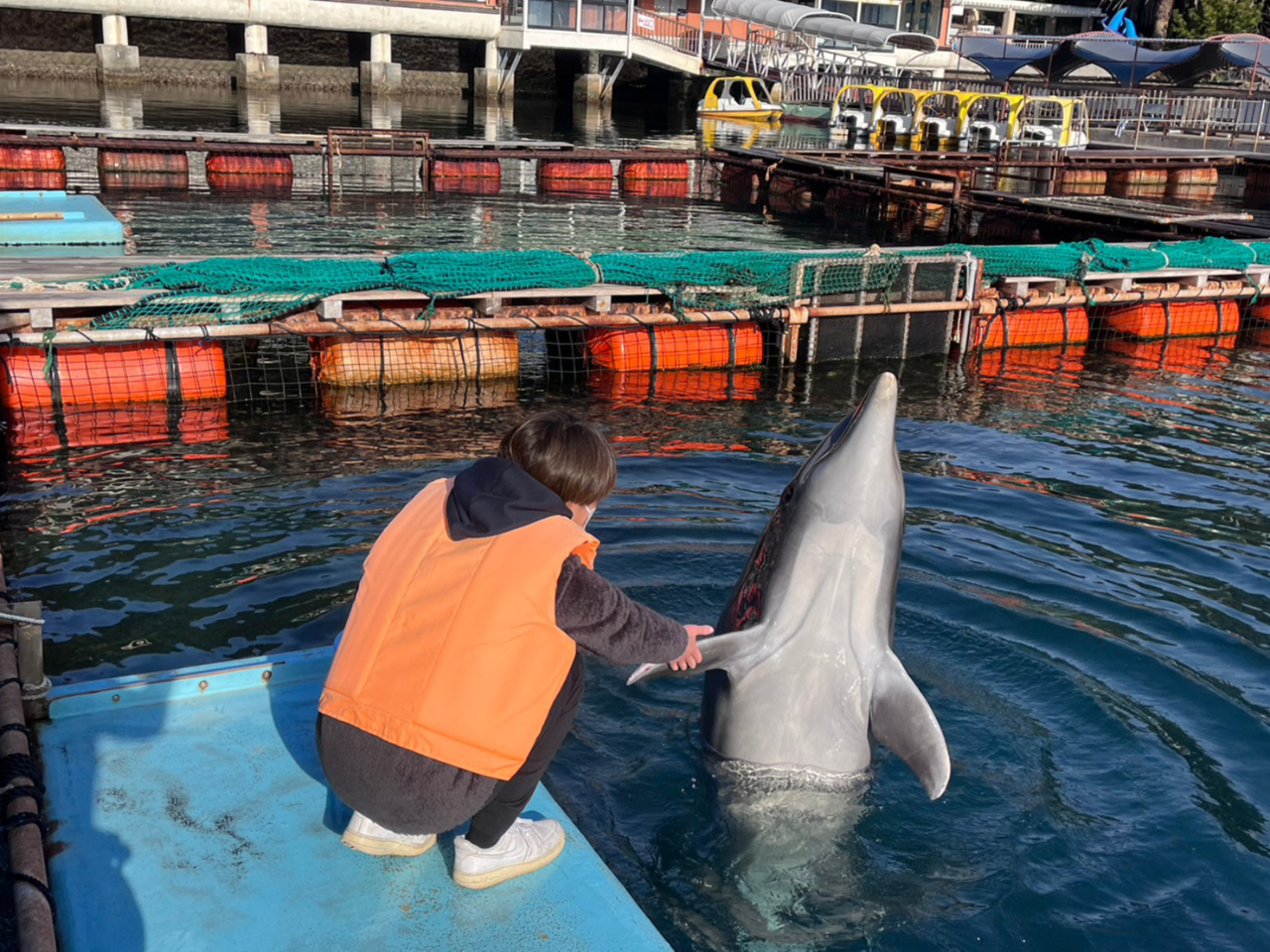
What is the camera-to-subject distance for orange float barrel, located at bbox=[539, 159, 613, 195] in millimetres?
27297

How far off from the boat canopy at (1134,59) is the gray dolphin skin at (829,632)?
45.5 m

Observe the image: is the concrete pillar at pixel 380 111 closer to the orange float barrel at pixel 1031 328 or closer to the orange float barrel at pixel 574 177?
the orange float barrel at pixel 574 177

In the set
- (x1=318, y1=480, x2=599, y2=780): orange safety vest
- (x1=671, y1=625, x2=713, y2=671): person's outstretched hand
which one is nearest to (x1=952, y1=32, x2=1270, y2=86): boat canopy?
(x1=671, y1=625, x2=713, y2=671): person's outstretched hand

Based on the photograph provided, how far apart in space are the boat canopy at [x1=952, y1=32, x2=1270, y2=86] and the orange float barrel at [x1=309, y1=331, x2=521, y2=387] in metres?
39.5

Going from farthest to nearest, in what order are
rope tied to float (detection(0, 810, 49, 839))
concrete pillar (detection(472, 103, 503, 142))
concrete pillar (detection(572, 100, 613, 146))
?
concrete pillar (detection(572, 100, 613, 146))
concrete pillar (detection(472, 103, 503, 142))
rope tied to float (detection(0, 810, 49, 839))

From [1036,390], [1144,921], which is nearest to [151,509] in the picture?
[1144,921]

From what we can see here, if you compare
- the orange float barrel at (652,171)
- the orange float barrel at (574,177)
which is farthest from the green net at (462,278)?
the orange float barrel at (652,171)

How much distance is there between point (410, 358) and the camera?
38.9 ft

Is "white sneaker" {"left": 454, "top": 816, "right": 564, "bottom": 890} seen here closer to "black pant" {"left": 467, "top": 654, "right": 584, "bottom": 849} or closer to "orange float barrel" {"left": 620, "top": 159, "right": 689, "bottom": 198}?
"black pant" {"left": 467, "top": 654, "right": 584, "bottom": 849}

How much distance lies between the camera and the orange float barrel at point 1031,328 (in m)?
14.7

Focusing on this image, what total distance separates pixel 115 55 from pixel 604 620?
4580 centimetres

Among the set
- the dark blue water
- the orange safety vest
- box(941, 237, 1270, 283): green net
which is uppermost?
box(941, 237, 1270, 283): green net

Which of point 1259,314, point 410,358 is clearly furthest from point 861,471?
point 1259,314

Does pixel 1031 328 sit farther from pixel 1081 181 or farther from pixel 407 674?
pixel 1081 181
